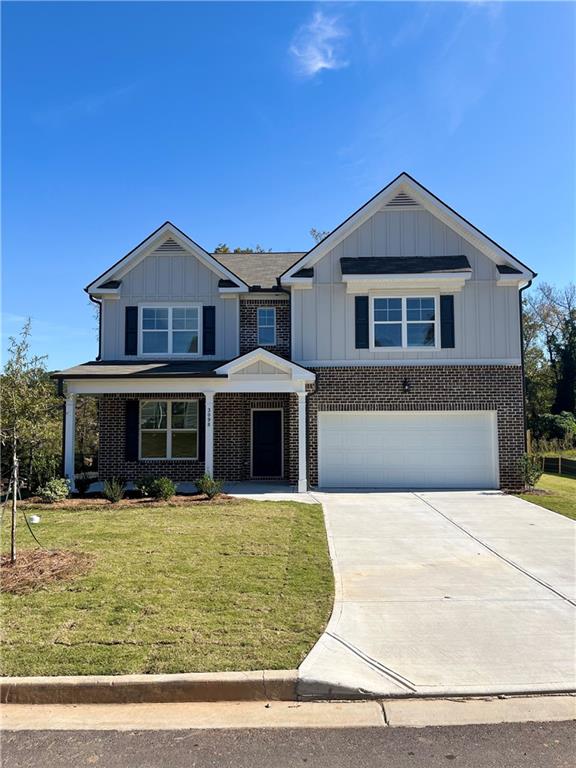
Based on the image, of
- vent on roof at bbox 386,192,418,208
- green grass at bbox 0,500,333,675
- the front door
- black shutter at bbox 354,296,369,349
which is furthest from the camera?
the front door

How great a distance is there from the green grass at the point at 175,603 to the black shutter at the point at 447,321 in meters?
7.68

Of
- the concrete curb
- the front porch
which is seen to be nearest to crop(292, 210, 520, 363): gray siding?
the front porch

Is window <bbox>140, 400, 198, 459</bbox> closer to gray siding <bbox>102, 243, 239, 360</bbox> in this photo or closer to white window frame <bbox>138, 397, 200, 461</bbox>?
white window frame <bbox>138, 397, 200, 461</bbox>

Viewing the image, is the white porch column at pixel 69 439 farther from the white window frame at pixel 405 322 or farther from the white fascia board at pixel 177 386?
the white window frame at pixel 405 322

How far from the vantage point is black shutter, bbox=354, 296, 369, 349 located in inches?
596

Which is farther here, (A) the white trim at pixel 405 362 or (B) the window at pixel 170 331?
(B) the window at pixel 170 331

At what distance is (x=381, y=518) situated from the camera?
1086 centimetres

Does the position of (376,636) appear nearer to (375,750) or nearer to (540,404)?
(375,750)

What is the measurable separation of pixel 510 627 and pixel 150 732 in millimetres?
3595

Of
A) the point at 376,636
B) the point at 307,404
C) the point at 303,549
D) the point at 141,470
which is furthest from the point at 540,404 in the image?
the point at 376,636

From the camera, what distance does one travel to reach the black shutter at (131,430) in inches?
631

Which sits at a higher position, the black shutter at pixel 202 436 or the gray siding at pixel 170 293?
the gray siding at pixel 170 293

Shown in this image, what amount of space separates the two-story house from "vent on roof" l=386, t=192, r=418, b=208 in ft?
0.10

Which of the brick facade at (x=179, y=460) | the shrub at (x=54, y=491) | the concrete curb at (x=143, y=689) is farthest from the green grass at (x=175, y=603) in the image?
the brick facade at (x=179, y=460)
